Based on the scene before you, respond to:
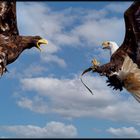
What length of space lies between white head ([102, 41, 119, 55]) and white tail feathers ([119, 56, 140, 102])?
1.55 metres

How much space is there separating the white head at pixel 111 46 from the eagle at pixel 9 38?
10.4ft

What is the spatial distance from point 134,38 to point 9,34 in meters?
4.35

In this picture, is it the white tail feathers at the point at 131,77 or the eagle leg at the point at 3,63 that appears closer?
the white tail feathers at the point at 131,77

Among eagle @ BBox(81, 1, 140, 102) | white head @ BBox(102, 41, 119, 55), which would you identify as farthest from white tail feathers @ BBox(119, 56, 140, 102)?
white head @ BBox(102, 41, 119, 55)

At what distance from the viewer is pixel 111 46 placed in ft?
71.0

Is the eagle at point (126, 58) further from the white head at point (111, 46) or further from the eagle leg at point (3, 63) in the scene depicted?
the eagle leg at point (3, 63)

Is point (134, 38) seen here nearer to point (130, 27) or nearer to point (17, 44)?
point (130, 27)

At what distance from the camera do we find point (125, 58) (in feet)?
65.5

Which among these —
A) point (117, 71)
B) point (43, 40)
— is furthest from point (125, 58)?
point (43, 40)

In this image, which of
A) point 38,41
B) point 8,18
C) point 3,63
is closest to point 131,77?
point 38,41

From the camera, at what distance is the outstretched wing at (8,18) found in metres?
19.6

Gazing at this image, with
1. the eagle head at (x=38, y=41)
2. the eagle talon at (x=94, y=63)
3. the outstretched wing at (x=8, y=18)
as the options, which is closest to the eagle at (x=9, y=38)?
the outstretched wing at (x=8, y=18)

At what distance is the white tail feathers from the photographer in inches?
751

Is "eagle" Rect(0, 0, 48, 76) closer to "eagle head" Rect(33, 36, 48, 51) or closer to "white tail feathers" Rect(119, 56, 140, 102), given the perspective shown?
"eagle head" Rect(33, 36, 48, 51)
